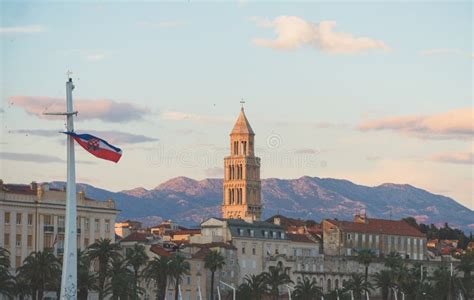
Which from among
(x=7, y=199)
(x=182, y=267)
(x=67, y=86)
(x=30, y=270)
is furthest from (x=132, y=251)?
(x=67, y=86)

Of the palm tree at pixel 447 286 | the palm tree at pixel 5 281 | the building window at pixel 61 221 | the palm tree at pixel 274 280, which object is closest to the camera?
the palm tree at pixel 5 281

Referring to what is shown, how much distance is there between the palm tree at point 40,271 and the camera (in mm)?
134375

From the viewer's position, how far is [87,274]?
140250mm

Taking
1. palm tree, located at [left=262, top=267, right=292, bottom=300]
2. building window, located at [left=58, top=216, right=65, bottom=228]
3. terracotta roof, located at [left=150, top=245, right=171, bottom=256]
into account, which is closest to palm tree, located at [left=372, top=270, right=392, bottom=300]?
palm tree, located at [left=262, top=267, right=292, bottom=300]

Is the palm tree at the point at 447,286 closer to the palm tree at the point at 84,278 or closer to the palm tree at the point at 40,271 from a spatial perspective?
the palm tree at the point at 84,278

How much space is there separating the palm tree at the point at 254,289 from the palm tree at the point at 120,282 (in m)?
23.9

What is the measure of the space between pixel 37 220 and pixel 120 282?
828 inches

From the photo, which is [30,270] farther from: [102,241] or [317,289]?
[317,289]

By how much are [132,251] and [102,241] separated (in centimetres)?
1023

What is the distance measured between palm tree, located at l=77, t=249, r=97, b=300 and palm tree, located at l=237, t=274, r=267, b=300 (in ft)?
94.8

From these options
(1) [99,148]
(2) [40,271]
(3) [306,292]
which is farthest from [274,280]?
(1) [99,148]

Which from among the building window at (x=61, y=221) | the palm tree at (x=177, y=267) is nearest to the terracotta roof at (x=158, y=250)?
the palm tree at (x=177, y=267)

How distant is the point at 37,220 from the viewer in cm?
15888

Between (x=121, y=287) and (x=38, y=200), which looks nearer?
(x=121, y=287)
